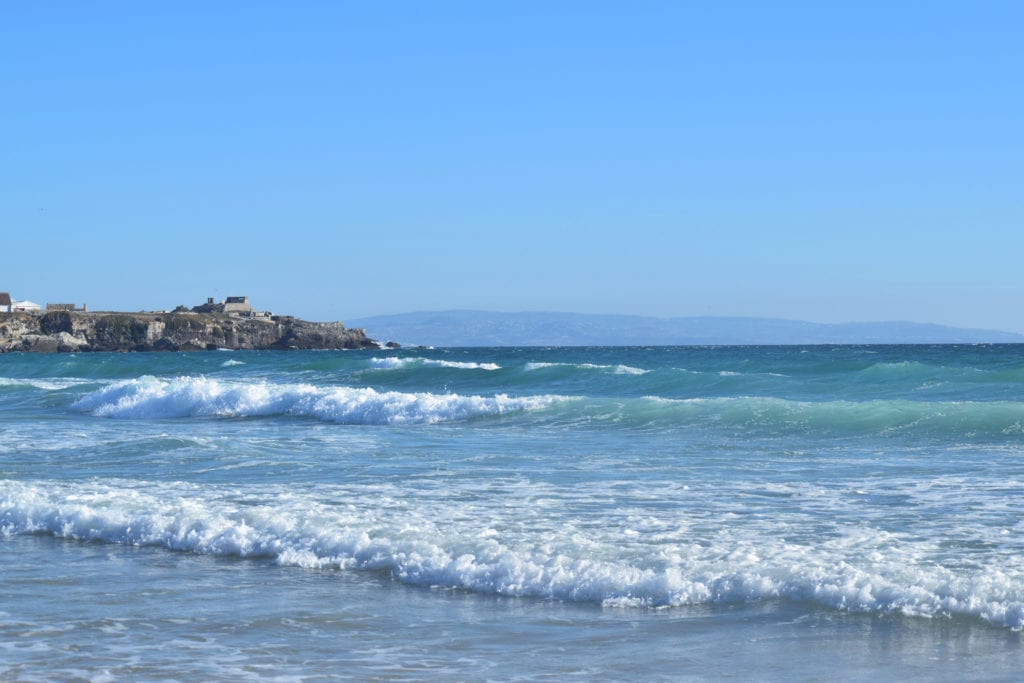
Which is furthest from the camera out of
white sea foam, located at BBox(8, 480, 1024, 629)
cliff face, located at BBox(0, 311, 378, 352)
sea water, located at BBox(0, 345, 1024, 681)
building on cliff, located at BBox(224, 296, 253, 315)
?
building on cliff, located at BBox(224, 296, 253, 315)

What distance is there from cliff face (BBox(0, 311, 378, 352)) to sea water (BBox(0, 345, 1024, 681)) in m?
96.6

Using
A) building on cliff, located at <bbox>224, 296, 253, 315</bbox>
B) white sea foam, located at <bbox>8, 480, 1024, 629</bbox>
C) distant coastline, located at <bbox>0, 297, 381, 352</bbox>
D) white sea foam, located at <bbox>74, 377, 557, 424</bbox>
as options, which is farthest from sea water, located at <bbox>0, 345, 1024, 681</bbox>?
building on cliff, located at <bbox>224, 296, 253, 315</bbox>

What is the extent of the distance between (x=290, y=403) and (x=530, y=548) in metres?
19.0

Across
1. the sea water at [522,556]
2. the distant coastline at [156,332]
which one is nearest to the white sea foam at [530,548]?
the sea water at [522,556]

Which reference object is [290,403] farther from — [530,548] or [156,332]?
[156,332]

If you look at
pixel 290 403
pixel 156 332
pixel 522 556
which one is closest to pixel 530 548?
pixel 522 556

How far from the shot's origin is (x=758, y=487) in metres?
12.3

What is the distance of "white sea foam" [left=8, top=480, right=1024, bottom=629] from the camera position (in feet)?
25.2

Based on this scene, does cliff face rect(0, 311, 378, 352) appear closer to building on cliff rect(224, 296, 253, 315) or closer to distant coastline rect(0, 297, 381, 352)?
distant coastline rect(0, 297, 381, 352)

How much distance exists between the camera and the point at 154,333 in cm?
11394

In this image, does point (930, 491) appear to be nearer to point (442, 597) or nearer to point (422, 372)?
point (442, 597)

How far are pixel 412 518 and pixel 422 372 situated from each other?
31.2 metres

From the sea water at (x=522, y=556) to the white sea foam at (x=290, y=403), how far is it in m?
5.35

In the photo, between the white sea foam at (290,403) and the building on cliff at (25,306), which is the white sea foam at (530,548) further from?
the building on cliff at (25,306)
